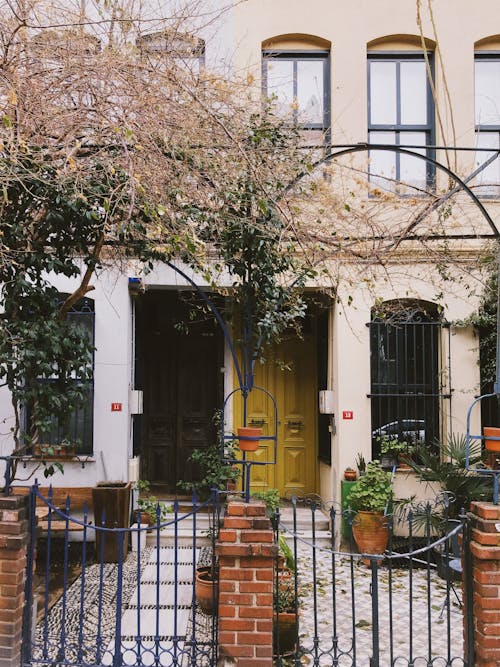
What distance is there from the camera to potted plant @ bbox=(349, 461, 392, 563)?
746 cm

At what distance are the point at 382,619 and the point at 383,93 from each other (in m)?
6.71

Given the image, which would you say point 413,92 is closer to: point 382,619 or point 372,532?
point 372,532

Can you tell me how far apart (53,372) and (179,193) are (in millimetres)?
1751

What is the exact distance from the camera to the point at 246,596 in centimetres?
377

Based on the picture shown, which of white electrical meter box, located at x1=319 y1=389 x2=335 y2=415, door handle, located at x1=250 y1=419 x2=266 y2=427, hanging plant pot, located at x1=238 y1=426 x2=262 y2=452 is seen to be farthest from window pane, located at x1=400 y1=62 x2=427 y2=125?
hanging plant pot, located at x1=238 y1=426 x2=262 y2=452

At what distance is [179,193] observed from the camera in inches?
200

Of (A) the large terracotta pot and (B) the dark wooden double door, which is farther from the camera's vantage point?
(B) the dark wooden double door

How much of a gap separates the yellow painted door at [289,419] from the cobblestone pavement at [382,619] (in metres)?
2.09

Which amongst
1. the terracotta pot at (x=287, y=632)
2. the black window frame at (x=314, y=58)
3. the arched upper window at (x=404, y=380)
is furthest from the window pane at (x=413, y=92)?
the terracotta pot at (x=287, y=632)

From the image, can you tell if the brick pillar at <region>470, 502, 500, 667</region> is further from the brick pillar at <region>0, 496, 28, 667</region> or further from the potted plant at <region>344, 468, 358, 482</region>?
the potted plant at <region>344, 468, 358, 482</region>

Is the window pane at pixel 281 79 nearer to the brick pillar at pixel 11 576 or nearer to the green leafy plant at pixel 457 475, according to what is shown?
the green leafy plant at pixel 457 475

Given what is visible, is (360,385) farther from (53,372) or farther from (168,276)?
(53,372)

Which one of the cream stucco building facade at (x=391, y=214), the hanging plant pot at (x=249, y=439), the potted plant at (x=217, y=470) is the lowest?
the potted plant at (x=217, y=470)

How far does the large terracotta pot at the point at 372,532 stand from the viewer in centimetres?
746
